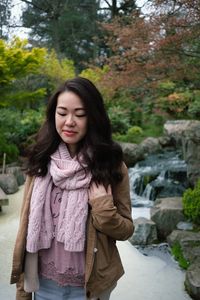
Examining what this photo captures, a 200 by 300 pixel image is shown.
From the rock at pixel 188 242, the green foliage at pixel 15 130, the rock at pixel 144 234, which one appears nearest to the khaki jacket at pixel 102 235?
the rock at pixel 188 242

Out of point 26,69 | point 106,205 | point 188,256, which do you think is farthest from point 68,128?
point 26,69

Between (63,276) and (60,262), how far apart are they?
0.19 feet

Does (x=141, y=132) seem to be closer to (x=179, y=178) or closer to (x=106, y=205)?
(x=179, y=178)

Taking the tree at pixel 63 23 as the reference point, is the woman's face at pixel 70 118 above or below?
below

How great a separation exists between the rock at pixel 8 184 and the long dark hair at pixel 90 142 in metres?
5.64

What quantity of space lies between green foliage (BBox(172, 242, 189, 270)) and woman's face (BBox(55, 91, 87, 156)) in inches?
113

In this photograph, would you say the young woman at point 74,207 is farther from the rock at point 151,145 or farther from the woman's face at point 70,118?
the rock at point 151,145

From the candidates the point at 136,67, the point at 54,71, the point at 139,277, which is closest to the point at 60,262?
the point at 139,277

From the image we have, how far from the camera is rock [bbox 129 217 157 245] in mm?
4430

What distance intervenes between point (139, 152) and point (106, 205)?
27.3 ft

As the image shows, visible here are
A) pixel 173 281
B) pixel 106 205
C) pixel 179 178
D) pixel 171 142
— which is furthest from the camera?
pixel 171 142

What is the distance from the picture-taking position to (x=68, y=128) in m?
1.35

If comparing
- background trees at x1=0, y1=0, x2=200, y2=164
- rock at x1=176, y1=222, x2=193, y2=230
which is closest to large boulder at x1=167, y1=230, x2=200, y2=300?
rock at x1=176, y1=222, x2=193, y2=230

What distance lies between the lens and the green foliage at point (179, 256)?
12.2 feet
